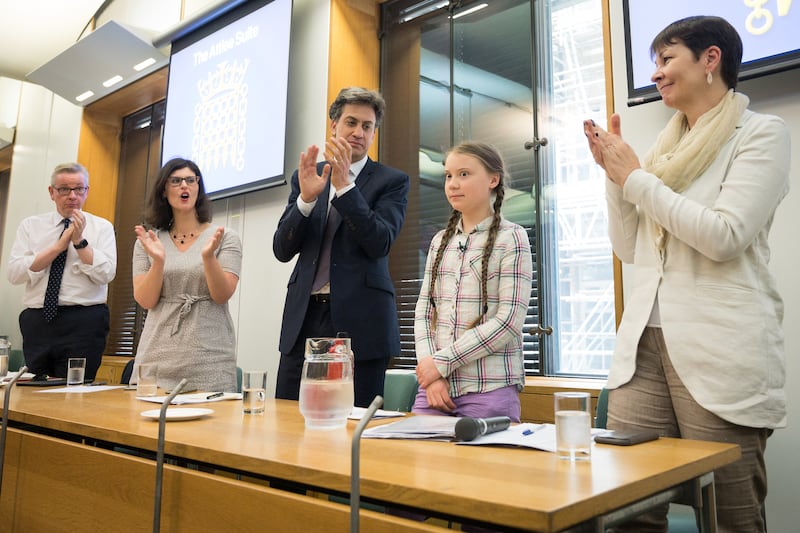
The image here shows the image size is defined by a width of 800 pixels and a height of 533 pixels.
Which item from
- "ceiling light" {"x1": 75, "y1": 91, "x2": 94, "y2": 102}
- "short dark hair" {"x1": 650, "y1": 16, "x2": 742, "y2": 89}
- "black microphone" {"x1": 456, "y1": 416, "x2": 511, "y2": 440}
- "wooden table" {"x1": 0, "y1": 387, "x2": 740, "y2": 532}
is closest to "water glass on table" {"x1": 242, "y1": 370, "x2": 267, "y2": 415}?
"wooden table" {"x1": 0, "y1": 387, "x2": 740, "y2": 532}

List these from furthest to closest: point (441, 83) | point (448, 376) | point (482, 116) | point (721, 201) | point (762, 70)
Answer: point (441, 83) → point (482, 116) → point (762, 70) → point (448, 376) → point (721, 201)

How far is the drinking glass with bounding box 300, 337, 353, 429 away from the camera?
1.24 metres

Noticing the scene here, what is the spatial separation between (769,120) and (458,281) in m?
0.80

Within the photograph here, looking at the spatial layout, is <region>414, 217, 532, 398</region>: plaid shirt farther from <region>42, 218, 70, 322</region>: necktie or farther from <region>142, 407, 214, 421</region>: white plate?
<region>42, 218, 70, 322</region>: necktie

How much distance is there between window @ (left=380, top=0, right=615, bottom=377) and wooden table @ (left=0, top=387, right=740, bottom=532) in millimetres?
1566

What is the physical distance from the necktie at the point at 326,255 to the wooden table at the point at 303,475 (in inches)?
23.9

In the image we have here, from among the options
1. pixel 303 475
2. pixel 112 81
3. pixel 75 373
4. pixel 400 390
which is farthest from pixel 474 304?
pixel 112 81

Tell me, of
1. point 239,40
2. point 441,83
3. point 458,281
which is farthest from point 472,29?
point 458,281

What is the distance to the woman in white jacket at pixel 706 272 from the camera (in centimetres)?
125

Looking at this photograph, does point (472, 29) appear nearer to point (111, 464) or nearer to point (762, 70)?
point (762, 70)

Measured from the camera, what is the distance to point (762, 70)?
6.71 ft

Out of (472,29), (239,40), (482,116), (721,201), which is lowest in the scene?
(721,201)

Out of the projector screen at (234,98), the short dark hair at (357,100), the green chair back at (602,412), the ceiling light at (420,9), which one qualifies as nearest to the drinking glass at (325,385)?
the green chair back at (602,412)

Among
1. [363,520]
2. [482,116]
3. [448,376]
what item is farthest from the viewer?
[482,116]
